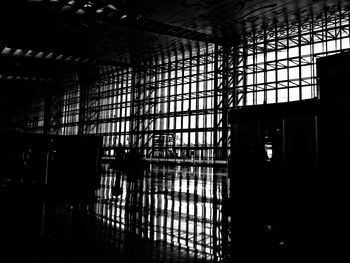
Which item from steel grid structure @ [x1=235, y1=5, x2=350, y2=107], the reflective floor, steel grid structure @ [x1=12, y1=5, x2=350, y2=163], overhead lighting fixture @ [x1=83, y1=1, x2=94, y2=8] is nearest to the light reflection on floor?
the reflective floor

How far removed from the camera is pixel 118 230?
5312 millimetres

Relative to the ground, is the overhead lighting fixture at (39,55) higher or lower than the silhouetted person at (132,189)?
higher

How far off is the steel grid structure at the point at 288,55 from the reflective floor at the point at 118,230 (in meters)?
10.7

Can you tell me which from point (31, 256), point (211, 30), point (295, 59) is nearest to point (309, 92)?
point (295, 59)

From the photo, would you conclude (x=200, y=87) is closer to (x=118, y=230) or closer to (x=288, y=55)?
(x=288, y=55)

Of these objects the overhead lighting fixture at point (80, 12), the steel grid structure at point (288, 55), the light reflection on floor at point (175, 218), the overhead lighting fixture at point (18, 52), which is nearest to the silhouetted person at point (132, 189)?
the light reflection on floor at point (175, 218)

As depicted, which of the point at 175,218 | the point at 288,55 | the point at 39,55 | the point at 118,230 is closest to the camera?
the point at 118,230

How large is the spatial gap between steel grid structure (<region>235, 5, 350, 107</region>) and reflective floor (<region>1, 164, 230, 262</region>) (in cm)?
1066

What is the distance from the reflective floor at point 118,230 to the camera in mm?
4043

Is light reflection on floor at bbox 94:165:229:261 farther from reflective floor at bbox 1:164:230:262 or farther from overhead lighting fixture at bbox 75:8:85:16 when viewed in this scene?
overhead lighting fixture at bbox 75:8:85:16

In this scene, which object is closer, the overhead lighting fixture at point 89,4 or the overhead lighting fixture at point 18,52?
the overhead lighting fixture at point 89,4

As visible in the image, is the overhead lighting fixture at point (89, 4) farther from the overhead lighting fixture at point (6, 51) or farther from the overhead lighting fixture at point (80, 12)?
the overhead lighting fixture at point (6, 51)

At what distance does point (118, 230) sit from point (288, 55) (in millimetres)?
14760

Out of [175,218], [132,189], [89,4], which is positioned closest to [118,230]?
[175,218]
